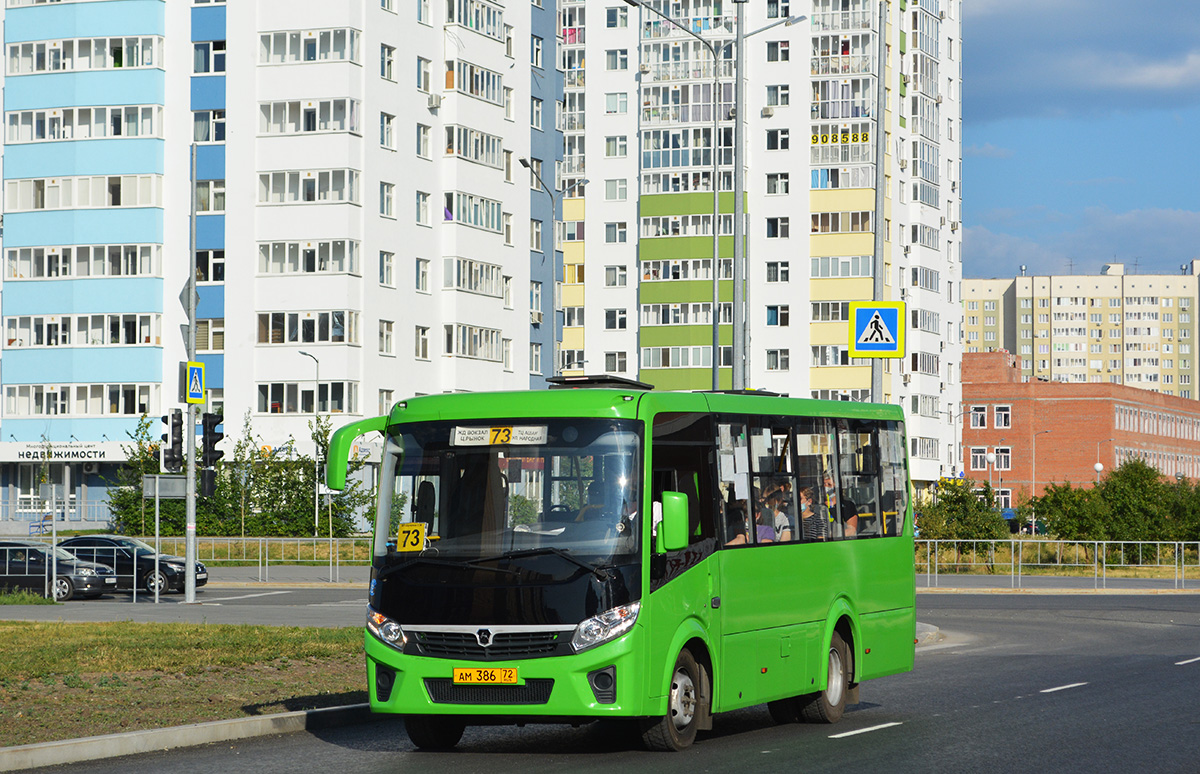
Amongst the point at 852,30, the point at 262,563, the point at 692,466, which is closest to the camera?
the point at 692,466

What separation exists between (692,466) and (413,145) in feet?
204

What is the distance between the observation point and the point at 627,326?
102m

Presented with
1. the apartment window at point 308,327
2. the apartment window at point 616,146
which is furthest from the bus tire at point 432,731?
the apartment window at point 616,146

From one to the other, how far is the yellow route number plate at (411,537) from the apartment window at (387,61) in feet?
200

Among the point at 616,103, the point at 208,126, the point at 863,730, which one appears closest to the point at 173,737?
the point at 863,730

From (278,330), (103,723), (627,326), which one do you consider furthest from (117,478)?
(103,723)

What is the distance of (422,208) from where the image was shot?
74.9 meters

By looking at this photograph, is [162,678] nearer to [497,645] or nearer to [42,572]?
[497,645]

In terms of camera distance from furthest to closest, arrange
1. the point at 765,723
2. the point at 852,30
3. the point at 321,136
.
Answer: the point at 852,30 → the point at 321,136 → the point at 765,723

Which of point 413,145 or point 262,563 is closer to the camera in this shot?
point 262,563

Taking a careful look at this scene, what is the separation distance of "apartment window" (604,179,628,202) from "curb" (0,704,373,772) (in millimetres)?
87512

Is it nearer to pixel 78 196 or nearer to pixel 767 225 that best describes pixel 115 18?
pixel 78 196

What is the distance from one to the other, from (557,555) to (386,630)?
1468 millimetres

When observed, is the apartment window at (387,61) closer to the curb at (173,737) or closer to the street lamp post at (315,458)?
the street lamp post at (315,458)
